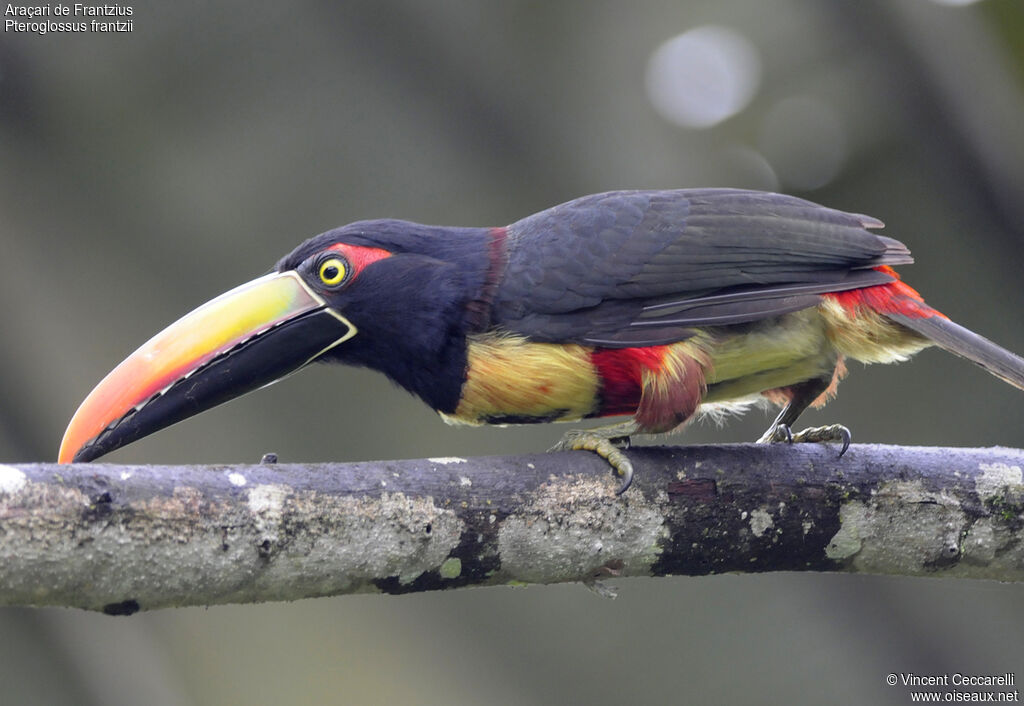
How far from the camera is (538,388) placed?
99.9 inches

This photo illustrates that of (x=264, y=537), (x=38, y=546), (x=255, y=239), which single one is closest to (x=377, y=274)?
(x=264, y=537)

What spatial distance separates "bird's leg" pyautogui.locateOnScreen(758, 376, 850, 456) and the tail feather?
1.08 feet

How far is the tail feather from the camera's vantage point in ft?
8.06

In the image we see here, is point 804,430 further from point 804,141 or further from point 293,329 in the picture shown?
point 804,141

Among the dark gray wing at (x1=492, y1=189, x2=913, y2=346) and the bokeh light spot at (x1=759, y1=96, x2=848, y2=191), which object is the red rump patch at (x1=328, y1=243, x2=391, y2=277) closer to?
the dark gray wing at (x1=492, y1=189, x2=913, y2=346)

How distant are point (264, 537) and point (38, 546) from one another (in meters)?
0.38

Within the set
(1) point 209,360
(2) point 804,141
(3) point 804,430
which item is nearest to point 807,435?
(3) point 804,430

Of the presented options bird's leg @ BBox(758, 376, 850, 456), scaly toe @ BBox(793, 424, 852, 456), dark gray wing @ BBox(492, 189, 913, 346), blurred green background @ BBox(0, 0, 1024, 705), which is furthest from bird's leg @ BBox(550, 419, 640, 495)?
blurred green background @ BBox(0, 0, 1024, 705)

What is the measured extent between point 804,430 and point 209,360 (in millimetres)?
1675

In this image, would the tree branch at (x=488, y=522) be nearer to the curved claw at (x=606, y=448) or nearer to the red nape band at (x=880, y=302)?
the curved claw at (x=606, y=448)

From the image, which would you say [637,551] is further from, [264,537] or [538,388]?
[264,537]

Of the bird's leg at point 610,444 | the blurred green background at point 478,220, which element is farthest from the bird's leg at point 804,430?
the blurred green background at point 478,220

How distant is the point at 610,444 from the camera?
2.34 m

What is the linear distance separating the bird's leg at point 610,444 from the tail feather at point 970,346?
79cm
